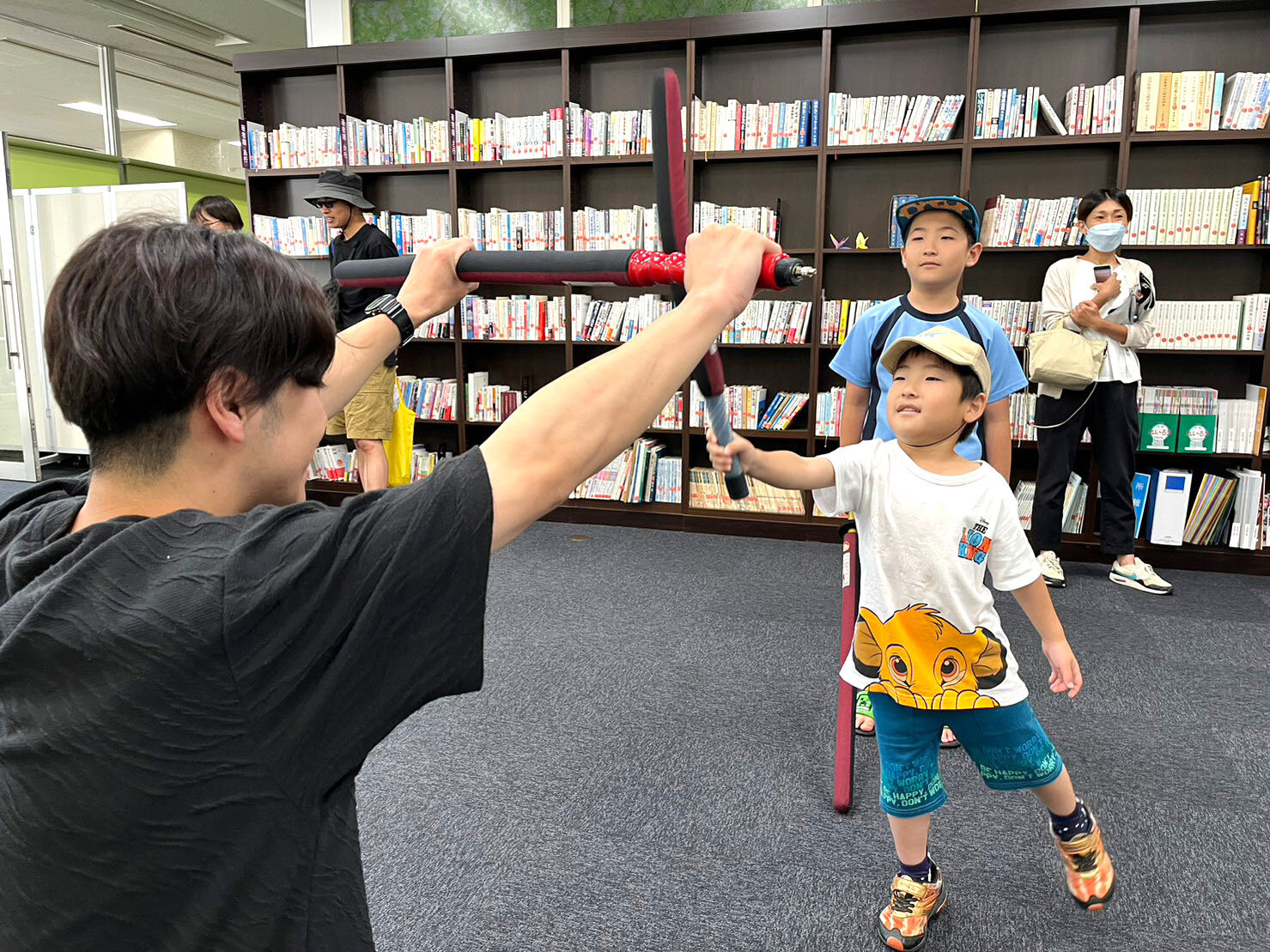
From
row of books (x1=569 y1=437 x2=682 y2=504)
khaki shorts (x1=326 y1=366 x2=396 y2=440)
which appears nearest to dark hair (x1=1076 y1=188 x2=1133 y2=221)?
row of books (x1=569 y1=437 x2=682 y2=504)

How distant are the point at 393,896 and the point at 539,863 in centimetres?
31

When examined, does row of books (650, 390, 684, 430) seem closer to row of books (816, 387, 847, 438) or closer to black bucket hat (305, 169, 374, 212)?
row of books (816, 387, 847, 438)

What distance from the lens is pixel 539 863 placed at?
1.85 meters

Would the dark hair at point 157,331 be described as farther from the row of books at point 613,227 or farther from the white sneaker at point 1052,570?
the row of books at point 613,227

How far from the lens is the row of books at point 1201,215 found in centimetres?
380

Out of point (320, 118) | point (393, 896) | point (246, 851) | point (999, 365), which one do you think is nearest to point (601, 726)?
point (393, 896)

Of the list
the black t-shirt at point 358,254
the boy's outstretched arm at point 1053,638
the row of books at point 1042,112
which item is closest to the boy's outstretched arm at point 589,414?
the boy's outstretched arm at point 1053,638

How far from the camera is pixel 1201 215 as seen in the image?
388 centimetres

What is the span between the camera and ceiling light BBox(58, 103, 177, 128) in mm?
6949

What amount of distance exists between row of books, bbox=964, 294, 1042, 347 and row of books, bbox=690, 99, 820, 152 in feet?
3.87

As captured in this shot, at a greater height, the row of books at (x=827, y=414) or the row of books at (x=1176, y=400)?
the row of books at (x=1176, y=400)

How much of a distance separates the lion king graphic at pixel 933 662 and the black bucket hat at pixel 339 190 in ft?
11.1

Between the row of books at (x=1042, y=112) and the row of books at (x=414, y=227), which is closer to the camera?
the row of books at (x=1042, y=112)

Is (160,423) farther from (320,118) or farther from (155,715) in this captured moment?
(320,118)
